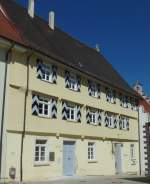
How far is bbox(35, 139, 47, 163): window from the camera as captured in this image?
72.7ft

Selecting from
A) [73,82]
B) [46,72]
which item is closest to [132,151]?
[73,82]

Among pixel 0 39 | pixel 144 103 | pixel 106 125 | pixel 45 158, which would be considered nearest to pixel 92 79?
A: pixel 106 125

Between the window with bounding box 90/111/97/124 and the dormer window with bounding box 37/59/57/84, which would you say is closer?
the dormer window with bounding box 37/59/57/84

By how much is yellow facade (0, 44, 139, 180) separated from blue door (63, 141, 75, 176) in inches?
14.2

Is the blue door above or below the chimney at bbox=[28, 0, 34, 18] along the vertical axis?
below

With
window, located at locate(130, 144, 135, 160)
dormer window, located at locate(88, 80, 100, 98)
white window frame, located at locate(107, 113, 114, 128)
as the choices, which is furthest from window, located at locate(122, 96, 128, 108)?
dormer window, located at locate(88, 80, 100, 98)

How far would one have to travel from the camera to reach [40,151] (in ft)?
73.8

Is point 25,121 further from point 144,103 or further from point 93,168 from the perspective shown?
point 144,103

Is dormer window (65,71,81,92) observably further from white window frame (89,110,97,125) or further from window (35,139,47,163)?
window (35,139,47,163)

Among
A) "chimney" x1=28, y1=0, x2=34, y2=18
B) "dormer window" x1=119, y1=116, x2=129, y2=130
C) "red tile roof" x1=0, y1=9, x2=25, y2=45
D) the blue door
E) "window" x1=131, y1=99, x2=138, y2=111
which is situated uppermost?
"chimney" x1=28, y1=0, x2=34, y2=18

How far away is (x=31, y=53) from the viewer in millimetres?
22047

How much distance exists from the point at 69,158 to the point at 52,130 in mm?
3006

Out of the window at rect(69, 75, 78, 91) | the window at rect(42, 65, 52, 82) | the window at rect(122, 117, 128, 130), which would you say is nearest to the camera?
the window at rect(42, 65, 52, 82)

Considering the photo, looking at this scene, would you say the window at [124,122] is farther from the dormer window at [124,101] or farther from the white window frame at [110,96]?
the white window frame at [110,96]
